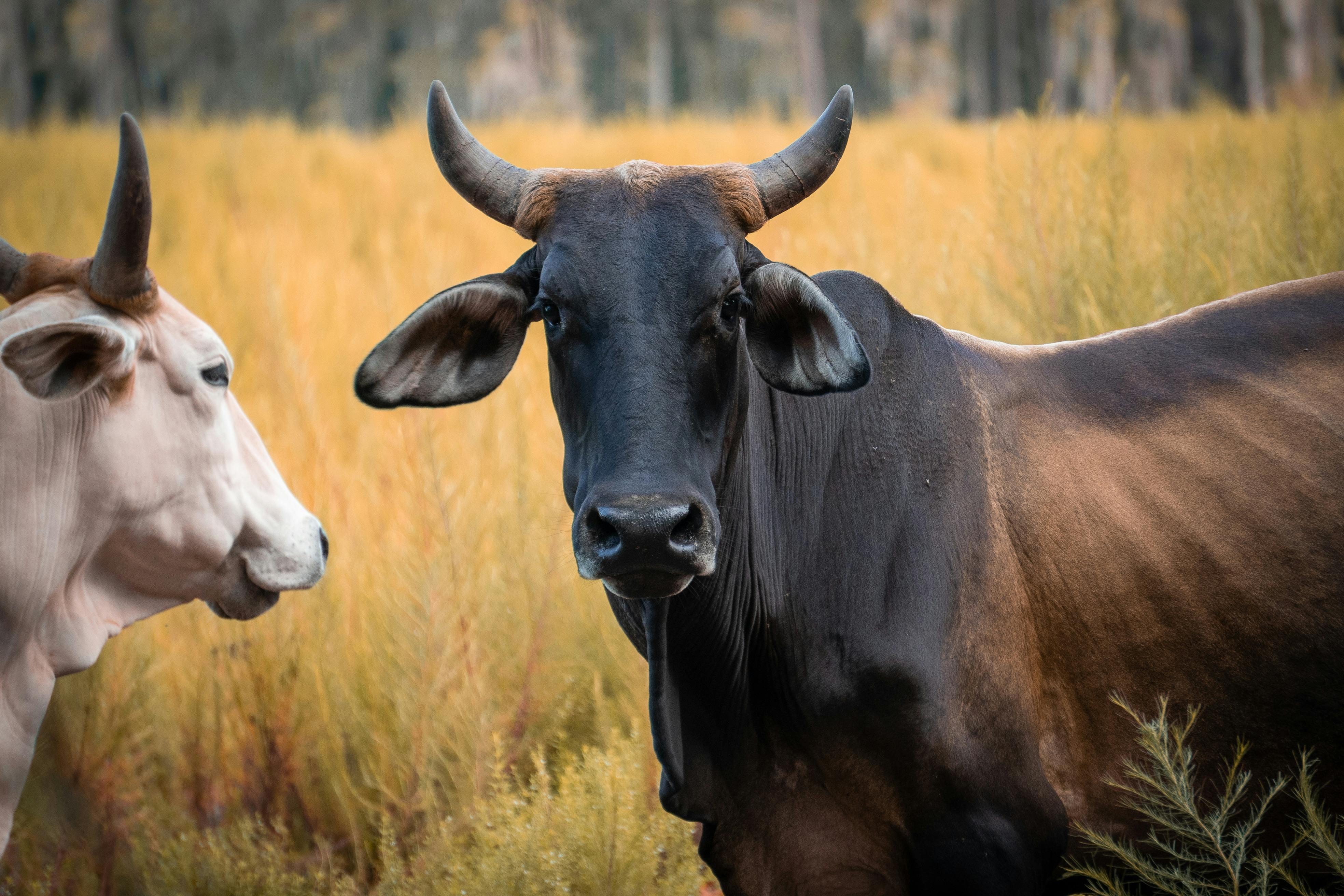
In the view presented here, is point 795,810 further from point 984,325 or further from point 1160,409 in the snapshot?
point 984,325

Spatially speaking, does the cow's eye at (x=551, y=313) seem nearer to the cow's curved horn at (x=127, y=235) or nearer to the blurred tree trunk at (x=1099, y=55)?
the cow's curved horn at (x=127, y=235)

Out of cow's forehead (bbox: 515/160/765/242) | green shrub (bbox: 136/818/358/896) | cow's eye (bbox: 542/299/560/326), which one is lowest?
green shrub (bbox: 136/818/358/896)

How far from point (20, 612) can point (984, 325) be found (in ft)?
12.8

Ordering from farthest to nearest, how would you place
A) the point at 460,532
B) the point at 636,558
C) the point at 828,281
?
the point at 460,532 → the point at 828,281 → the point at 636,558

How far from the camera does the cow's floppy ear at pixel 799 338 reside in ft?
7.06

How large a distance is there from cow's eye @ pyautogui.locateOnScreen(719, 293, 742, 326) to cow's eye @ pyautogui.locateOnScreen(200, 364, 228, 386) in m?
1.52

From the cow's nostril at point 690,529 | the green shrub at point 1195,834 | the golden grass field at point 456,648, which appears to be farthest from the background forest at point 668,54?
the green shrub at point 1195,834

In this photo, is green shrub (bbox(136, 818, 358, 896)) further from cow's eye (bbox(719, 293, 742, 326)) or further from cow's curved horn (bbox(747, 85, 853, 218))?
cow's curved horn (bbox(747, 85, 853, 218))

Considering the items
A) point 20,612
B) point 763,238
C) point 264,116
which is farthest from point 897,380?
point 264,116

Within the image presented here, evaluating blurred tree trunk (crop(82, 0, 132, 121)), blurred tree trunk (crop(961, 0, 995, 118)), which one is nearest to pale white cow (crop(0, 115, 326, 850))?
blurred tree trunk (crop(82, 0, 132, 121))

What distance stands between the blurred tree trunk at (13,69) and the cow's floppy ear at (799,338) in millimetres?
21851

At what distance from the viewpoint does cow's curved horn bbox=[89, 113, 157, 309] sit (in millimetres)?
2572

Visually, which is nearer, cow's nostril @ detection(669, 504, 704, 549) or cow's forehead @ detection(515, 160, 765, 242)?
cow's nostril @ detection(669, 504, 704, 549)

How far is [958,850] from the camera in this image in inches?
84.9
